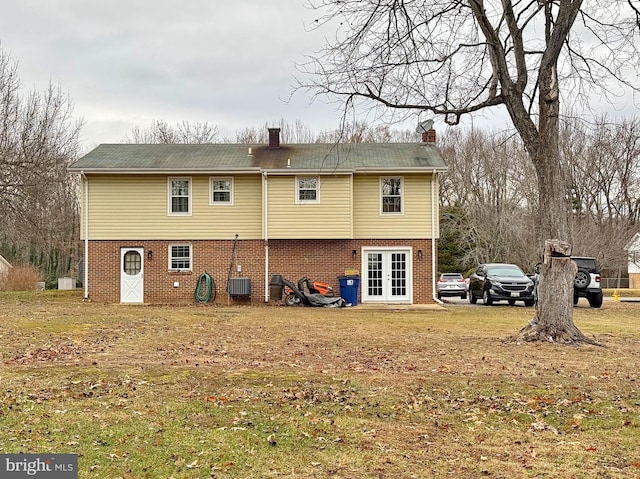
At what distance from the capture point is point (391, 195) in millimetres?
23922

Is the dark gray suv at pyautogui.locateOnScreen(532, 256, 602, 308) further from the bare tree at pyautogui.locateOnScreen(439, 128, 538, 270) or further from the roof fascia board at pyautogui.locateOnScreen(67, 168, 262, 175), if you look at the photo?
the bare tree at pyautogui.locateOnScreen(439, 128, 538, 270)

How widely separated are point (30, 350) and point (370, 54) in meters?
8.01

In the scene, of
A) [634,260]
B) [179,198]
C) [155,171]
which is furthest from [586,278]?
[634,260]

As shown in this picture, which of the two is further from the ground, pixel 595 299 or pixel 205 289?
pixel 205 289

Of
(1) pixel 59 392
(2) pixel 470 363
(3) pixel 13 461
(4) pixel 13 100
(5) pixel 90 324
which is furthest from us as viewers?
(4) pixel 13 100

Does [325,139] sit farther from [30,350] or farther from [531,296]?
[30,350]

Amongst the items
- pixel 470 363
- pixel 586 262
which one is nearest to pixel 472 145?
pixel 586 262

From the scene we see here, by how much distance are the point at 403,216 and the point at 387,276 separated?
221 centimetres

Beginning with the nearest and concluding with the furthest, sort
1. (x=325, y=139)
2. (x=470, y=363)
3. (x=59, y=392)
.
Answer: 1. (x=59, y=392)
2. (x=470, y=363)
3. (x=325, y=139)

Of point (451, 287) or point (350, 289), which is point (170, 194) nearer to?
point (350, 289)

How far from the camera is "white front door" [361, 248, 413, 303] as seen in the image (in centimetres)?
2383

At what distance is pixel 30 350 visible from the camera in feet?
34.6

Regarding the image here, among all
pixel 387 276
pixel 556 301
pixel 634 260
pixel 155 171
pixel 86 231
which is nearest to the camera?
pixel 556 301
